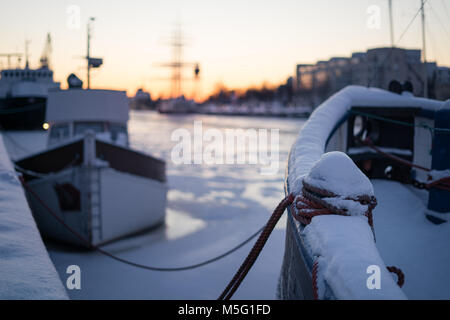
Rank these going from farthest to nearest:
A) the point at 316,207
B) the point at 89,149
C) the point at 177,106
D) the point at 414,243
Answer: the point at 177,106 → the point at 89,149 → the point at 414,243 → the point at 316,207

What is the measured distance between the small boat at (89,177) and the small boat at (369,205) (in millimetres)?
5690

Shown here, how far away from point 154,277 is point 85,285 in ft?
4.17

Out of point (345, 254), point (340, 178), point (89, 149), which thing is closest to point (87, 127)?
point (89, 149)

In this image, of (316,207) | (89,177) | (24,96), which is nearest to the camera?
(316,207)

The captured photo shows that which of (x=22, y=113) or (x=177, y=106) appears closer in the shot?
(x=22, y=113)

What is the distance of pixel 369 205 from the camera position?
194 cm

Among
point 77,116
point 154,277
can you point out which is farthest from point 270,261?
point 77,116

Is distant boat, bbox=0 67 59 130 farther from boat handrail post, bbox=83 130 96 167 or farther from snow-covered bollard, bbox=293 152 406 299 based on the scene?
snow-covered bollard, bbox=293 152 406 299

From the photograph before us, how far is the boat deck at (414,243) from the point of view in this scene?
2.98 meters

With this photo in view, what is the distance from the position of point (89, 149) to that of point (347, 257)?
7.68 metres

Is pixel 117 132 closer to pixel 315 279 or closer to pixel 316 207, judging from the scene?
pixel 316 207

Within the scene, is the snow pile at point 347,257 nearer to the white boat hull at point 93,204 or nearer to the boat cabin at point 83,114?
the white boat hull at point 93,204
